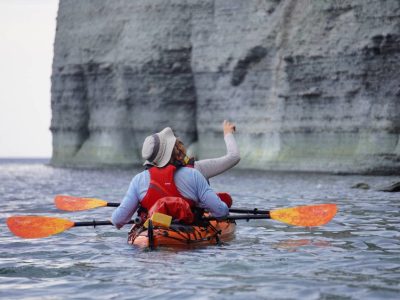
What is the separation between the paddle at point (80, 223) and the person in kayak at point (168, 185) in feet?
1.29

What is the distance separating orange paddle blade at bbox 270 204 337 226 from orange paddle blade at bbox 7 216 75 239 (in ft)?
8.34

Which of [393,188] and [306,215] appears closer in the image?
[306,215]

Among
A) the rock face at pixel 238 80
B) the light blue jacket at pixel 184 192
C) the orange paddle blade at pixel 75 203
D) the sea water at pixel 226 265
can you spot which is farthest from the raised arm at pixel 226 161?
the rock face at pixel 238 80

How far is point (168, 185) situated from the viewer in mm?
9320

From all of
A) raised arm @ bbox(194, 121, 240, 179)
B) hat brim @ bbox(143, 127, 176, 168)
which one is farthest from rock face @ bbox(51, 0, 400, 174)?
hat brim @ bbox(143, 127, 176, 168)

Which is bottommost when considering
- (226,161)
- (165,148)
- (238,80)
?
(226,161)

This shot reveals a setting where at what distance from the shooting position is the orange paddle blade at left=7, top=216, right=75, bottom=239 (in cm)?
1000

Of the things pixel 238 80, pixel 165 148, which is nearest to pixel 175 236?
pixel 165 148

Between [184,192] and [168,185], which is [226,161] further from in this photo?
[168,185]

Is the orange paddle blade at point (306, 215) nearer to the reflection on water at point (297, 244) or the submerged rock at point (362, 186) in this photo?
the reflection on water at point (297, 244)

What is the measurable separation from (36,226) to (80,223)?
558 mm

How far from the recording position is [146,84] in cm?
4175

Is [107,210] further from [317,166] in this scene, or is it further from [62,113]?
[62,113]

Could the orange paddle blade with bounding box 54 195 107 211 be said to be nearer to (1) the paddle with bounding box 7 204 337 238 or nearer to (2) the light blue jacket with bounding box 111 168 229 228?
(1) the paddle with bounding box 7 204 337 238
